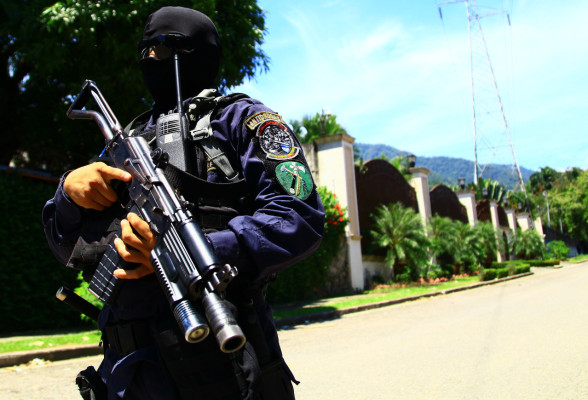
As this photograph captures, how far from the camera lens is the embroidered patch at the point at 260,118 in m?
1.50

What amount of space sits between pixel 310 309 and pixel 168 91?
981cm

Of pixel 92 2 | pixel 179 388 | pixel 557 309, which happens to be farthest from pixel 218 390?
pixel 557 309

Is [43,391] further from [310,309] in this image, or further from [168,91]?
[310,309]

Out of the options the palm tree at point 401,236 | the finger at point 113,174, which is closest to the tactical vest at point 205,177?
the finger at point 113,174

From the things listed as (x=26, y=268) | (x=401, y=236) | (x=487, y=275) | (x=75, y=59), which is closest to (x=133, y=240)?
(x=26, y=268)

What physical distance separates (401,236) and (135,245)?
1732 centimetres

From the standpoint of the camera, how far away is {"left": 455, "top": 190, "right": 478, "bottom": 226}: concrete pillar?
31.2 m

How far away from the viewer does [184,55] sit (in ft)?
5.72

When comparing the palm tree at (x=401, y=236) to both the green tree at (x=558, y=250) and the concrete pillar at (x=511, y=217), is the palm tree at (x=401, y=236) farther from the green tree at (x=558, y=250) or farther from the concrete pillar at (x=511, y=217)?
the green tree at (x=558, y=250)

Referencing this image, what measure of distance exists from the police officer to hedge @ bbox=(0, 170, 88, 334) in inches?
314

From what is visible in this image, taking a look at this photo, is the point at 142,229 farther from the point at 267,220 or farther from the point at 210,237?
A: the point at 267,220

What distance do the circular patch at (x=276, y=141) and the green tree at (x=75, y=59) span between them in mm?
7373

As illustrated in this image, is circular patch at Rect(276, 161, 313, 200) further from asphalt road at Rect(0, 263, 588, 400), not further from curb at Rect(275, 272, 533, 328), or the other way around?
curb at Rect(275, 272, 533, 328)

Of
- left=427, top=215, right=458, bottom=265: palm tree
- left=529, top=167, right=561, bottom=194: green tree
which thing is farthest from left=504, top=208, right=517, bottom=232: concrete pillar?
left=529, top=167, right=561, bottom=194: green tree
